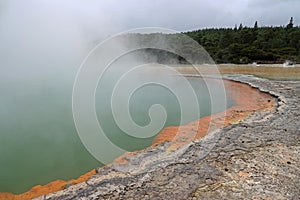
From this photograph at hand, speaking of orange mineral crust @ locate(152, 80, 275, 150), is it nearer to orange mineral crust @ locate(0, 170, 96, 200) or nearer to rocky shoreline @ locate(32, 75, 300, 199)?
rocky shoreline @ locate(32, 75, 300, 199)

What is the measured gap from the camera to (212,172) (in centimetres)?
334

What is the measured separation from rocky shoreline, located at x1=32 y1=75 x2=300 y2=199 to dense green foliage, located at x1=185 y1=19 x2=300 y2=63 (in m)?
17.8

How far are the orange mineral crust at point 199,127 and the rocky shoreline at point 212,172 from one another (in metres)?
0.30

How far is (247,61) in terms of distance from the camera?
20906mm

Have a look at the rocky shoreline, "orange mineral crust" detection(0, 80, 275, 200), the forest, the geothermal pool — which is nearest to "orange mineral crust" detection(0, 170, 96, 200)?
"orange mineral crust" detection(0, 80, 275, 200)

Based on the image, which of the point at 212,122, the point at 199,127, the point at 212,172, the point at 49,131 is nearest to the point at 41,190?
the point at 212,172

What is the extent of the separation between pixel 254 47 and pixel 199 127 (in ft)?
62.3

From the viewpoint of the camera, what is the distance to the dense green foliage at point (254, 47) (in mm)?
21344

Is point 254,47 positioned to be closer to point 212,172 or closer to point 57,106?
point 57,106

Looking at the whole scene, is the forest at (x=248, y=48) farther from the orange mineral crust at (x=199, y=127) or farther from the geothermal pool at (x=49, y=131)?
the geothermal pool at (x=49, y=131)

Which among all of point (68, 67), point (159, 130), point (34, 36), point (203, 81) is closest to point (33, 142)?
point (159, 130)

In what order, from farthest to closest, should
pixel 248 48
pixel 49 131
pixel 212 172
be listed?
pixel 248 48, pixel 49 131, pixel 212 172

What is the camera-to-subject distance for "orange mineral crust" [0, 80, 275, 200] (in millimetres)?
3604

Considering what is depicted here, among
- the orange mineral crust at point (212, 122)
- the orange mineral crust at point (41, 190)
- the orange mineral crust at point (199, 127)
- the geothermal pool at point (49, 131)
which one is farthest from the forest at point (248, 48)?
the orange mineral crust at point (41, 190)
